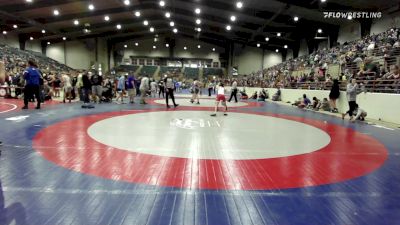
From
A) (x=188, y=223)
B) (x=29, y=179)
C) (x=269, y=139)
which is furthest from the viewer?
(x=269, y=139)

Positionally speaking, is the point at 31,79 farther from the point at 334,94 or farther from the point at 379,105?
the point at 379,105

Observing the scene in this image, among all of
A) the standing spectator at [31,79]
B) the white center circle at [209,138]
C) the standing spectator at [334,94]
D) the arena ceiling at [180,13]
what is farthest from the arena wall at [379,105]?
the standing spectator at [31,79]

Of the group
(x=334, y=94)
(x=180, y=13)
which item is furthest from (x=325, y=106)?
(x=180, y=13)

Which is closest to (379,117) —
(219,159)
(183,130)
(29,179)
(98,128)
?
(183,130)

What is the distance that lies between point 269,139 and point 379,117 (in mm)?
6872

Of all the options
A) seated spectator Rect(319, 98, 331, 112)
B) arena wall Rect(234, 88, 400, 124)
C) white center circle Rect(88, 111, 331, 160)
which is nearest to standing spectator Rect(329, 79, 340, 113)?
arena wall Rect(234, 88, 400, 124)

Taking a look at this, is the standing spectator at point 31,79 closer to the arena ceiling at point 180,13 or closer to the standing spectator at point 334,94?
the standing spectator at point 334,94

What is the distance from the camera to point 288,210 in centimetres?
291

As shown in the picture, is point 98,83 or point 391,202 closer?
point 391,202

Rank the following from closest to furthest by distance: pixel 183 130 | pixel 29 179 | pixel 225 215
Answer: pixel 225 215, pixel 29 179, pixel 183 130

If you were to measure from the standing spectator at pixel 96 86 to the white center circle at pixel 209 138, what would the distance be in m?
6.60

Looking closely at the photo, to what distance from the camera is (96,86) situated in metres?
15.1

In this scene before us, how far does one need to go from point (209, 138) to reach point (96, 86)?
34.2 feet

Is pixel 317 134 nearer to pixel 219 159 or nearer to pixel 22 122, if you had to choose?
pixel 219 159
